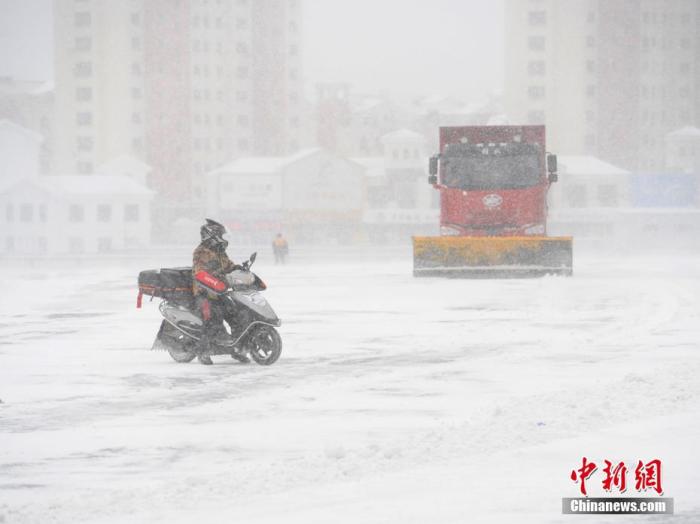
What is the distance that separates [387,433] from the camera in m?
8.74

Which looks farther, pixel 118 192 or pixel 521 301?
pixel 118 192

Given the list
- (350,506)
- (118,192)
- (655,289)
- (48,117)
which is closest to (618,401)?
(350,506)

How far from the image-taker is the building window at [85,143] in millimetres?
124438

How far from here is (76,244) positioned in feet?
306

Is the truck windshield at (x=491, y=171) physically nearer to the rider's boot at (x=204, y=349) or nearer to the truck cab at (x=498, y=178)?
the truck cab at (x=498, y=178)

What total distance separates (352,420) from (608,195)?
95631 mm

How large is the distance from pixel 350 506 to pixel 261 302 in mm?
6451

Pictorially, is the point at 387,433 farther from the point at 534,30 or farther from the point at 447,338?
the point at 534,30

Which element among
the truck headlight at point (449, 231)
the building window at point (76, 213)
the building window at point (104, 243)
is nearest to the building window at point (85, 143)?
the building window at point (76, 213)

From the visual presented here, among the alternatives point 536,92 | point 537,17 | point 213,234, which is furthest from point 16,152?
point 213,234

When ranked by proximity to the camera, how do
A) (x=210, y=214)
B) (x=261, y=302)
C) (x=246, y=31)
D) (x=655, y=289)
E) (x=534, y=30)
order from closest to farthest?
(x=261, y=302) < (x=655, y=289) < (x=210, y=214) < (x=534, y=30) < (x=246, y=31)

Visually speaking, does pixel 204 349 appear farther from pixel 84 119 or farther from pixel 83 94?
pixel 84 119

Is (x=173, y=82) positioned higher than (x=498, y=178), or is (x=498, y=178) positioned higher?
(x=173, y=82)

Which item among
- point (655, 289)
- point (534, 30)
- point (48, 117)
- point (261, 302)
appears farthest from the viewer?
point (48, 117)
